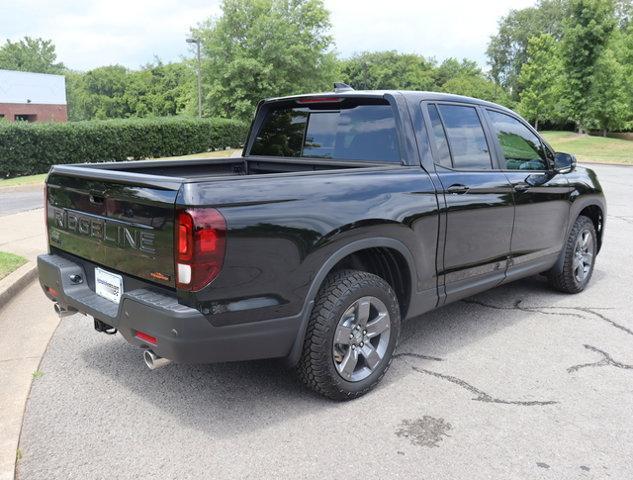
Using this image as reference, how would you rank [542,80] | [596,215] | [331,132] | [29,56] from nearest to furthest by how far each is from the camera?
1. [331,132]
2. [596,215]
3. [542,80]
4. [29,56]

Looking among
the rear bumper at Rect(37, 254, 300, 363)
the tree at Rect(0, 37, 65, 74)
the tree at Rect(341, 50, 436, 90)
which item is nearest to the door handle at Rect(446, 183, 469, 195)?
the rear bumper at Rect(37, 254, 300, 363)

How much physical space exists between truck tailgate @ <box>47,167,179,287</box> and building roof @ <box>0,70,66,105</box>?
50921 millimetres

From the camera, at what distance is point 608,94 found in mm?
41812

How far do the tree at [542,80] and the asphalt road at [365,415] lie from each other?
162 ft

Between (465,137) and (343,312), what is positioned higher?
(465,137)

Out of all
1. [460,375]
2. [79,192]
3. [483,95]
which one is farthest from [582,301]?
[483,95]

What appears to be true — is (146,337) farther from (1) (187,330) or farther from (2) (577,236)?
(2) (577,236)

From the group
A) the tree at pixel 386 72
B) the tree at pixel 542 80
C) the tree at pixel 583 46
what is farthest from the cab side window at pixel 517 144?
the tree at pixel 386 72

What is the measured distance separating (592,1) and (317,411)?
46155mm

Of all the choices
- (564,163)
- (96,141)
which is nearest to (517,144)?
(564,163)

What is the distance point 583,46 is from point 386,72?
49.6 meters

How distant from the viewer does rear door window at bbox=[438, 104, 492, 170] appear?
4.29m

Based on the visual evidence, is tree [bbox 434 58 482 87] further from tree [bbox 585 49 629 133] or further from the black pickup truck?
the black pickup truck

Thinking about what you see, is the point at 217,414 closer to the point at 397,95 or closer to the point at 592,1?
the point at 397,95
